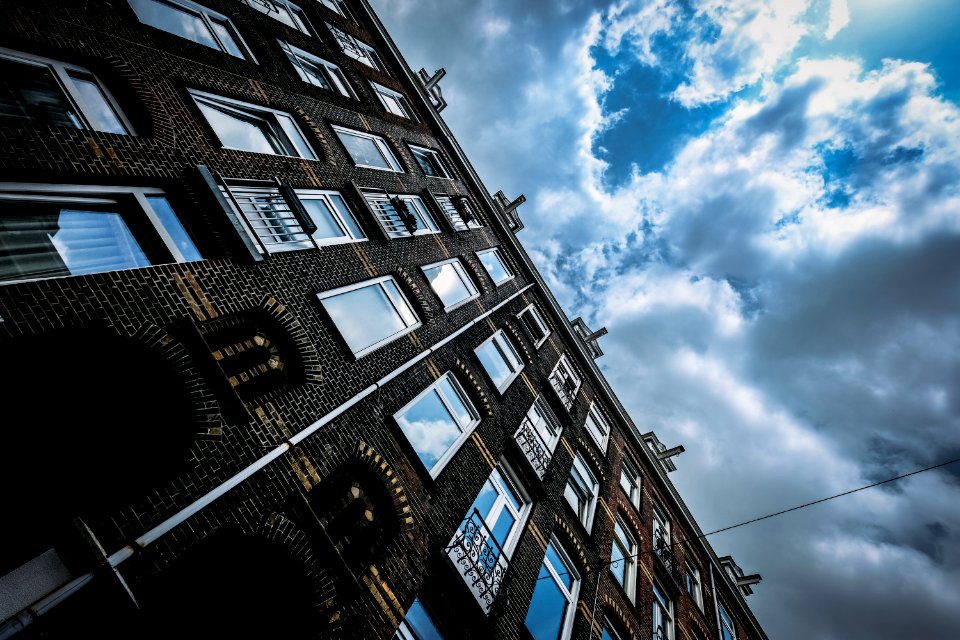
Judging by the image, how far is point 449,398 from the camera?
991 centimetres

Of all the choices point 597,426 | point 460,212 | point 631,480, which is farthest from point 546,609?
point 460,212

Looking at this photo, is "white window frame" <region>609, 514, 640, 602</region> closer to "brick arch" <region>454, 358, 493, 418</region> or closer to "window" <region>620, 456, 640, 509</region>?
"window" <region>620, 456, 640, 509</region>

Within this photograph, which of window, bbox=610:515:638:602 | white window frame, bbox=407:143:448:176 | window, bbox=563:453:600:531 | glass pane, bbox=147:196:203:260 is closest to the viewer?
glass pane, bbox=147:196:203:260

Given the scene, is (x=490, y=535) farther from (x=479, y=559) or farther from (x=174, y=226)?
(x=174, y=226)

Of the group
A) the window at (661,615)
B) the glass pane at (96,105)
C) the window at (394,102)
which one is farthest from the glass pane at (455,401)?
the window at (394,102)

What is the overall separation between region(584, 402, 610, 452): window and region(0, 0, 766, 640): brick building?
4666 millimetres

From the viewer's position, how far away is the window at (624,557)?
13.8 m

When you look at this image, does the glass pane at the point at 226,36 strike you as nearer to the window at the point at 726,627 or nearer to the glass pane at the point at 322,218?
the glass pane at the point at 322,218

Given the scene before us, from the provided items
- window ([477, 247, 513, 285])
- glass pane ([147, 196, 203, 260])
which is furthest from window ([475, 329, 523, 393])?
glass pane ([147, 196, 203, 260])

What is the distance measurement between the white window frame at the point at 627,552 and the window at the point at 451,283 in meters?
8.64

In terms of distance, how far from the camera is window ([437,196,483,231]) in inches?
664

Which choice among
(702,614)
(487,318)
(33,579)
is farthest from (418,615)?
(702,614)

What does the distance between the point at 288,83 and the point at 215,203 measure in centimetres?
657

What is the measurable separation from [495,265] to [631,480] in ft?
36.1
